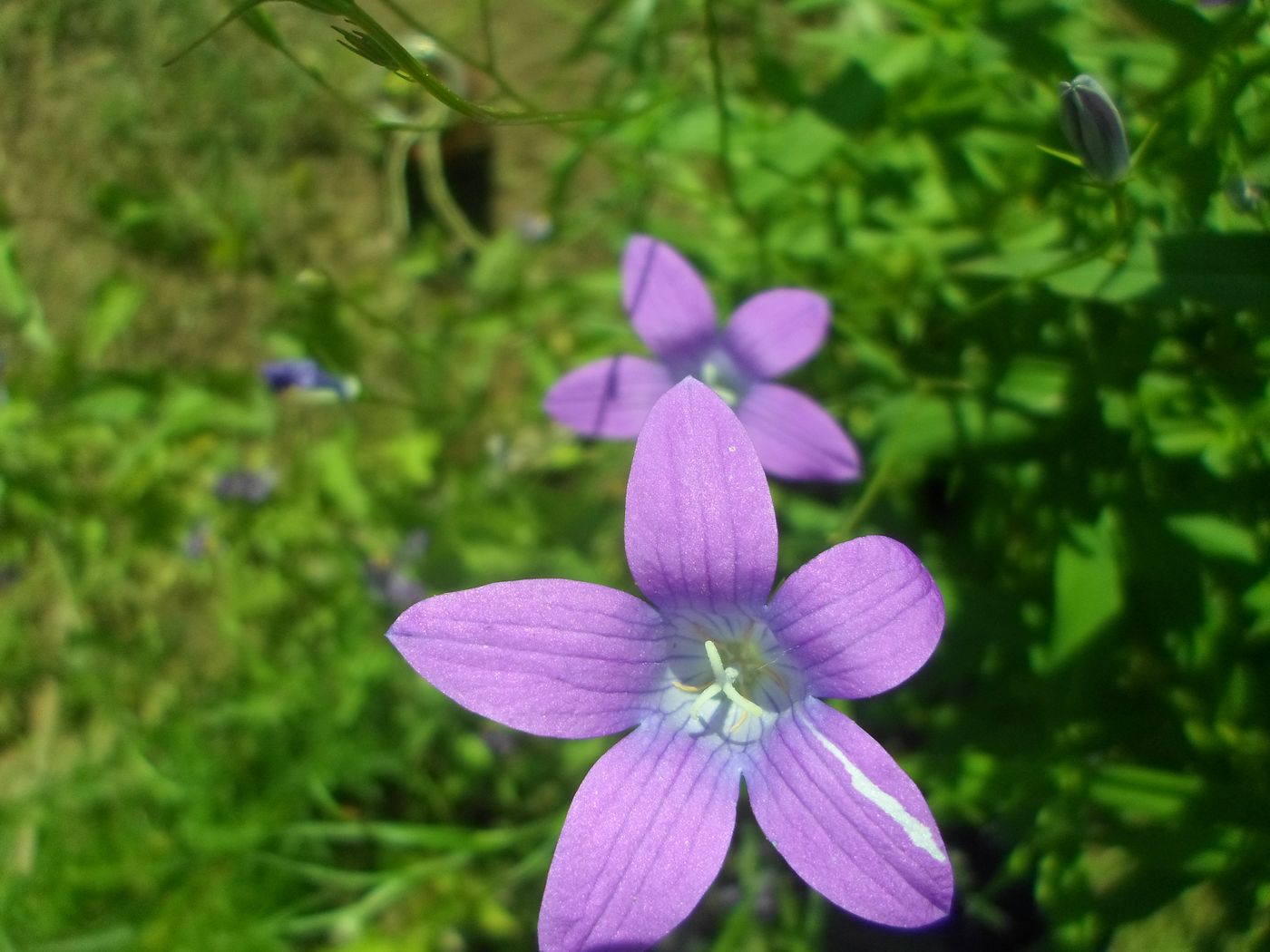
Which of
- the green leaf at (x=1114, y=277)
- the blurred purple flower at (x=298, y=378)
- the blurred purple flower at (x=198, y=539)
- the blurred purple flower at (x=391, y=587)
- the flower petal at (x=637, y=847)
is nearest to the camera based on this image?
the flower petal at (x=637, y=847)

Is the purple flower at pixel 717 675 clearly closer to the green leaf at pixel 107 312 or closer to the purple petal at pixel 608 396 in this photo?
the purple petal at pixel 608 396

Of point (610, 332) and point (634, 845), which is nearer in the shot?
point (634, 845)

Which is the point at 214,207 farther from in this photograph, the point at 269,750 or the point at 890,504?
the point at 890,504

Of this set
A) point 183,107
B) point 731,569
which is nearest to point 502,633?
point 731,569

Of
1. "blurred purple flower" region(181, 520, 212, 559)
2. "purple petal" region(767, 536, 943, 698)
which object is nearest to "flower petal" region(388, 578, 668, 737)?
"purple petal" region(767, 536, 943, 698)

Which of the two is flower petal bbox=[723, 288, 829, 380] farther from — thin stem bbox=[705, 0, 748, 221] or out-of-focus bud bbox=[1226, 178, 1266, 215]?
out-of-focus bud bbox=[1226, 178, 1266, 215]

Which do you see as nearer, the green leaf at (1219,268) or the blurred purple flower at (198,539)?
the green leaf at (1219,268)

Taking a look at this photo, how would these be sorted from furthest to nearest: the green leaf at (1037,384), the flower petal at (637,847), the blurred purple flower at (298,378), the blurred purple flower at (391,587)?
the blurred purple flower at (391,587), the blurred purple flower at (298,378), the green leaf at (1037,384), the flower petal at (637,847)

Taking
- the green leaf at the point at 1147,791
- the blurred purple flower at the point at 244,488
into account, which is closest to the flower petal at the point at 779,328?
the green leaf at the point at 1147,791
